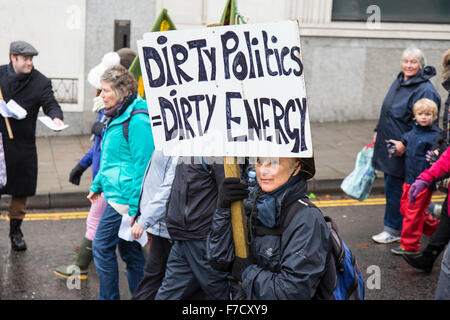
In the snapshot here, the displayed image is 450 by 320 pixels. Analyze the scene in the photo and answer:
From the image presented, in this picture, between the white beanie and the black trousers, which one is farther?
the white beanie

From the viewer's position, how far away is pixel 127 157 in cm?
539

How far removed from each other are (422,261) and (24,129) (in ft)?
12.7

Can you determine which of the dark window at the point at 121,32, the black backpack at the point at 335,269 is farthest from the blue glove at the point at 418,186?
the dark window at the point at 121,32

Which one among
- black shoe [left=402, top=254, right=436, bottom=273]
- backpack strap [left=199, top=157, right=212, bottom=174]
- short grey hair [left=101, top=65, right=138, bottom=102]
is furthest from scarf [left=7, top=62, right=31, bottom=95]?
black shoe [left=402, top=254, right=436, bottom=273]

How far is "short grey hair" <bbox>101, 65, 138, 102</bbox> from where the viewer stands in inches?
214

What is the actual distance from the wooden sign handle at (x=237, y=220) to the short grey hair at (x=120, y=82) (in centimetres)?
209

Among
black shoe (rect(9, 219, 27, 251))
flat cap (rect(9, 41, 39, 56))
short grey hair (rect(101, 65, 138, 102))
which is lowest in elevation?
black shoe (rect(9, 219, 27, 251))

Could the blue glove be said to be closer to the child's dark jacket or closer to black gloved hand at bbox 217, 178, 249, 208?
the child's dark jacket

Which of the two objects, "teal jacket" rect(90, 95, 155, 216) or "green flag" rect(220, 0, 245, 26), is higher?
"green flag" rect(220, 0, 245, 26)

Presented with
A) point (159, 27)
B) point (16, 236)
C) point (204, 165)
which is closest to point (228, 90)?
point (204, 165)

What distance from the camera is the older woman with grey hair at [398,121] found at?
7195mm

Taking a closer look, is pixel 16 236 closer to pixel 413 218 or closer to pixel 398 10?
pixel 413 218
